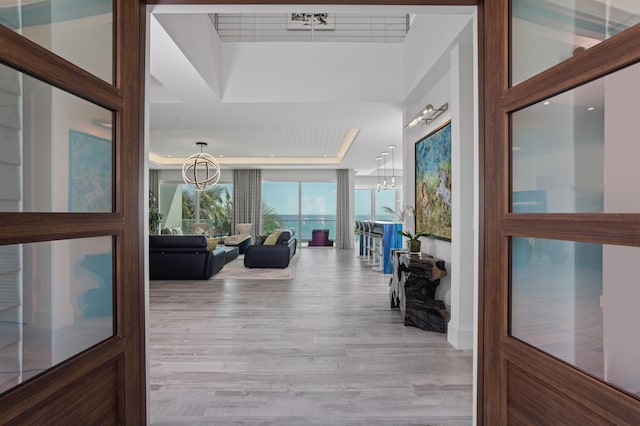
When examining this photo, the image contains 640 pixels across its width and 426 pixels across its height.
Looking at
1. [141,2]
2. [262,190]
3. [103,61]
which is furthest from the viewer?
[262,190]

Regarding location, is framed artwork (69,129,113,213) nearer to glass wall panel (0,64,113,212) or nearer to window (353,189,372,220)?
glass wall panel (0,64,113,212)

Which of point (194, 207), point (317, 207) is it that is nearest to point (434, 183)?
point (317, 207)

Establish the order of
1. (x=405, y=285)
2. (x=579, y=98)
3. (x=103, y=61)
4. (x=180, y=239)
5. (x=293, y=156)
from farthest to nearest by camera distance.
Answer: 1. (x=293, y=156)
2. (x=180, y=239)
3. (x=405, y=285)
4. (x=103, y=61)
5. (x=579, y=98)

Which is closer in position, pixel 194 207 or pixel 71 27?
pixel 71 27

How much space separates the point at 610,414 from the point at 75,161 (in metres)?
1.84

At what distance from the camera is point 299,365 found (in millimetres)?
2568

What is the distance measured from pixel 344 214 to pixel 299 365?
9392 millimetres

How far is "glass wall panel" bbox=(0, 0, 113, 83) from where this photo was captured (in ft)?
3.23

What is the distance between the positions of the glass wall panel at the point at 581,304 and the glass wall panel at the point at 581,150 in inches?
5.6

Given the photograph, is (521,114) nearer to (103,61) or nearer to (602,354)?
(602,354)

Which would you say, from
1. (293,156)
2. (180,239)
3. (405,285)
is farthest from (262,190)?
(405,285)

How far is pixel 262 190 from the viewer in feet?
38.8

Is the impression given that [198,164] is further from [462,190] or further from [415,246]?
[462,190]

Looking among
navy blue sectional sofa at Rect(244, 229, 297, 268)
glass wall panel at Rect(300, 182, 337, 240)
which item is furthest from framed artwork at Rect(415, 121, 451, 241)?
glass wall panel at Rect(300, 182, 337, 240)
